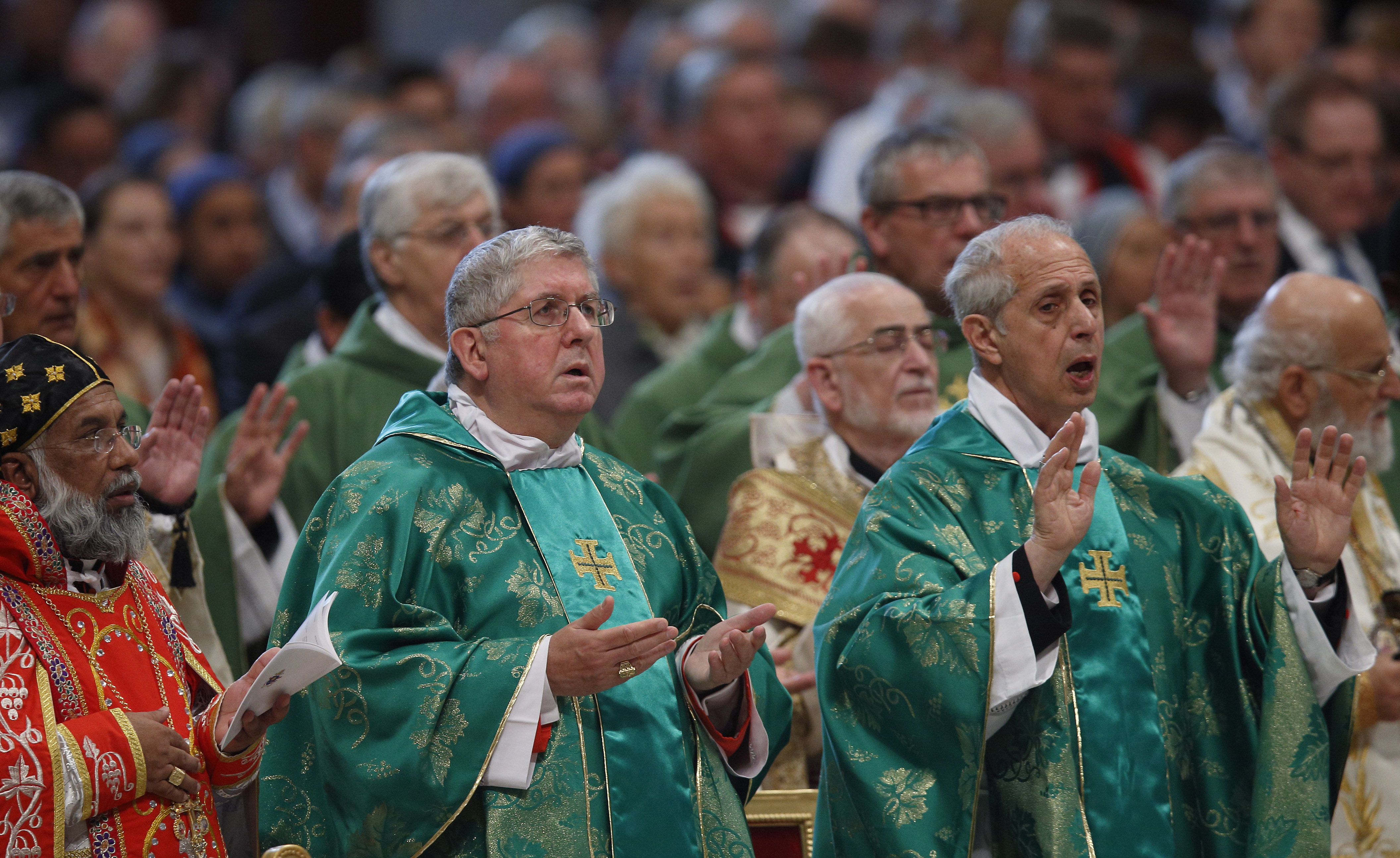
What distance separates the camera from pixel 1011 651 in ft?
12.9

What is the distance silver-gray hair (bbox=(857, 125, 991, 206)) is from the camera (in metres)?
6.16

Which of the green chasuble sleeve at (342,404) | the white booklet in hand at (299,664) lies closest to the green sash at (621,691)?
the white booklet in hand at (299,664)

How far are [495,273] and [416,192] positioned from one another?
1776 mm

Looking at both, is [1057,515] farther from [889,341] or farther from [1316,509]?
[889,341]

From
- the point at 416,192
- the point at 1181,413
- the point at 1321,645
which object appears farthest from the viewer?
the point at 1181,413

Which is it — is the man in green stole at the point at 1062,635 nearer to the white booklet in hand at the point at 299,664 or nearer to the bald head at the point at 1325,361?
the bald head at the point at 1325,361

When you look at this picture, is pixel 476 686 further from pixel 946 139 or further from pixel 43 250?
pixel 946 139

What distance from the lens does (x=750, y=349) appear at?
7332 millimetres

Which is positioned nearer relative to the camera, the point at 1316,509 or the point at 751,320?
the point at 1316,509

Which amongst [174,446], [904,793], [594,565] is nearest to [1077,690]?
[904,793]

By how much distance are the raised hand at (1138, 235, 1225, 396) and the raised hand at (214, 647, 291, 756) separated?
353cm

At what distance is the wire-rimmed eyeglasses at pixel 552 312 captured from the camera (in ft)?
13.4

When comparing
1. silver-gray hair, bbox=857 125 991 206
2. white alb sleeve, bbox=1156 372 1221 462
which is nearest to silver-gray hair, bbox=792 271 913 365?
silver-gray hair, bbox=857 125 991 206

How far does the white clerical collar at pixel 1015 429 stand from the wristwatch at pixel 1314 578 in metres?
0.59
